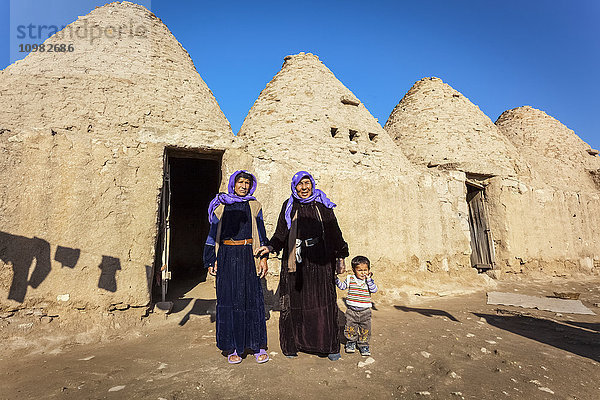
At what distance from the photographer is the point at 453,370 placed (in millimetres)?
2672

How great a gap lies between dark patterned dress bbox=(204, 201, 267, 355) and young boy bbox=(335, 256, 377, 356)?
841 millimetres

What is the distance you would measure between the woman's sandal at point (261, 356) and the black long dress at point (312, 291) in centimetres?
20

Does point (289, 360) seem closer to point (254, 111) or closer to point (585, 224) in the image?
point (254, 111)

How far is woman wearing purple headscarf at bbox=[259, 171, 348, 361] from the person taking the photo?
2.96 metres

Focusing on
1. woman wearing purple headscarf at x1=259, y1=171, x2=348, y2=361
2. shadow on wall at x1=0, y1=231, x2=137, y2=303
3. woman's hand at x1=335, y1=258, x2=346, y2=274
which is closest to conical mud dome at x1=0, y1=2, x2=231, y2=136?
shadow on wall at x1=0, y1=231, x2=137, y2=303

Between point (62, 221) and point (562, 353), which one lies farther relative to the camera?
point (62, 221)

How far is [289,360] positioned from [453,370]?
1.45m

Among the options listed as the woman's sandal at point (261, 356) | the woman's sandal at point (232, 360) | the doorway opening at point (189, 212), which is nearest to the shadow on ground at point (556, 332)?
the woman's sandal at point (261, 356)

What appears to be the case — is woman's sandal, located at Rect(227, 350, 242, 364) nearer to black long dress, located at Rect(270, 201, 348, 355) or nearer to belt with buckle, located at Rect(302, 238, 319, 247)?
black long dress, located at Rect(270, 201, 348, 355)

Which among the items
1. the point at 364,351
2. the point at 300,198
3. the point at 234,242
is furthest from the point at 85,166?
the point at 364,351

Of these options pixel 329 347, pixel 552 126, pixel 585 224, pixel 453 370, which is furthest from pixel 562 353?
pixel 552 126

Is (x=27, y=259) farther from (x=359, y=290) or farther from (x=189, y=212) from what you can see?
(x=189, y=212)

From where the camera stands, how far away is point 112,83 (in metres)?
4.68

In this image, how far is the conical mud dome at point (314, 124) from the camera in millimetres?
6582
